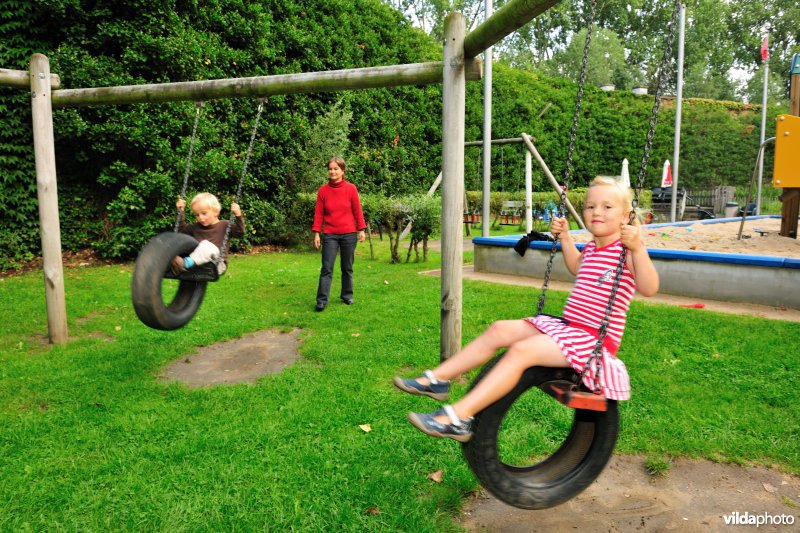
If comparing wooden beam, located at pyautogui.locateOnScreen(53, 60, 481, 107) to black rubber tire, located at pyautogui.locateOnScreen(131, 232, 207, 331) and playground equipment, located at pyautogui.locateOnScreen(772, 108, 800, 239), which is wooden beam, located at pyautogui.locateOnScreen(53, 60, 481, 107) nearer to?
black rubber tire, located at pyautogui.locateOnScreen(131, 232, 207, 331)

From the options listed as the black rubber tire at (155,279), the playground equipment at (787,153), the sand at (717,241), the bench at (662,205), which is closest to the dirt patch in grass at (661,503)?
the black rubber tire at (155,279)

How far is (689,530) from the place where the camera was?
2137 millimetres

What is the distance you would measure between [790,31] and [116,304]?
50343 mm

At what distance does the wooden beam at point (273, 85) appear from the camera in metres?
3.60

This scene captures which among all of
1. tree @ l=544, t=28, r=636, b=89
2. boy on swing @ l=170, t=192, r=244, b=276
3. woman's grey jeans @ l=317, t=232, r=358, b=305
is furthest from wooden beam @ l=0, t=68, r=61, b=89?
tree @ l=544, t=28, r=636, b=89

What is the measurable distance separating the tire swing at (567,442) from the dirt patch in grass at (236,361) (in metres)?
2.26

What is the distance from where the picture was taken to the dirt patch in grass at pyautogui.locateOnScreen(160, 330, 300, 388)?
3799 mm

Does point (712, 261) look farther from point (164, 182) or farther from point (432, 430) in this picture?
point (164, 182)

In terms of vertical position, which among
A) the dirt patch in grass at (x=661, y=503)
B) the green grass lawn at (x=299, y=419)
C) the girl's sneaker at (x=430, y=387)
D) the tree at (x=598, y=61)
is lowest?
the dirt patch in grass at (x=661, y=503)

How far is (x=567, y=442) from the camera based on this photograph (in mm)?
2139

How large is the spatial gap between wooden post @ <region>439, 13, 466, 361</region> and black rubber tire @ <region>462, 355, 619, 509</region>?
1507 mm

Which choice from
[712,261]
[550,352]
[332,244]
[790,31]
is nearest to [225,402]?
[550,352]

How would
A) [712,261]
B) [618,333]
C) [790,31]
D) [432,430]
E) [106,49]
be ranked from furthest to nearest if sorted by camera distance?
[790,31]
[106,49]
[712,261]
[618,333]
[432,430]

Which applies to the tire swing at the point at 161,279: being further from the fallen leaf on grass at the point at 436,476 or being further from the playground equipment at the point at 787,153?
the playground equipment at the point at 787,153
